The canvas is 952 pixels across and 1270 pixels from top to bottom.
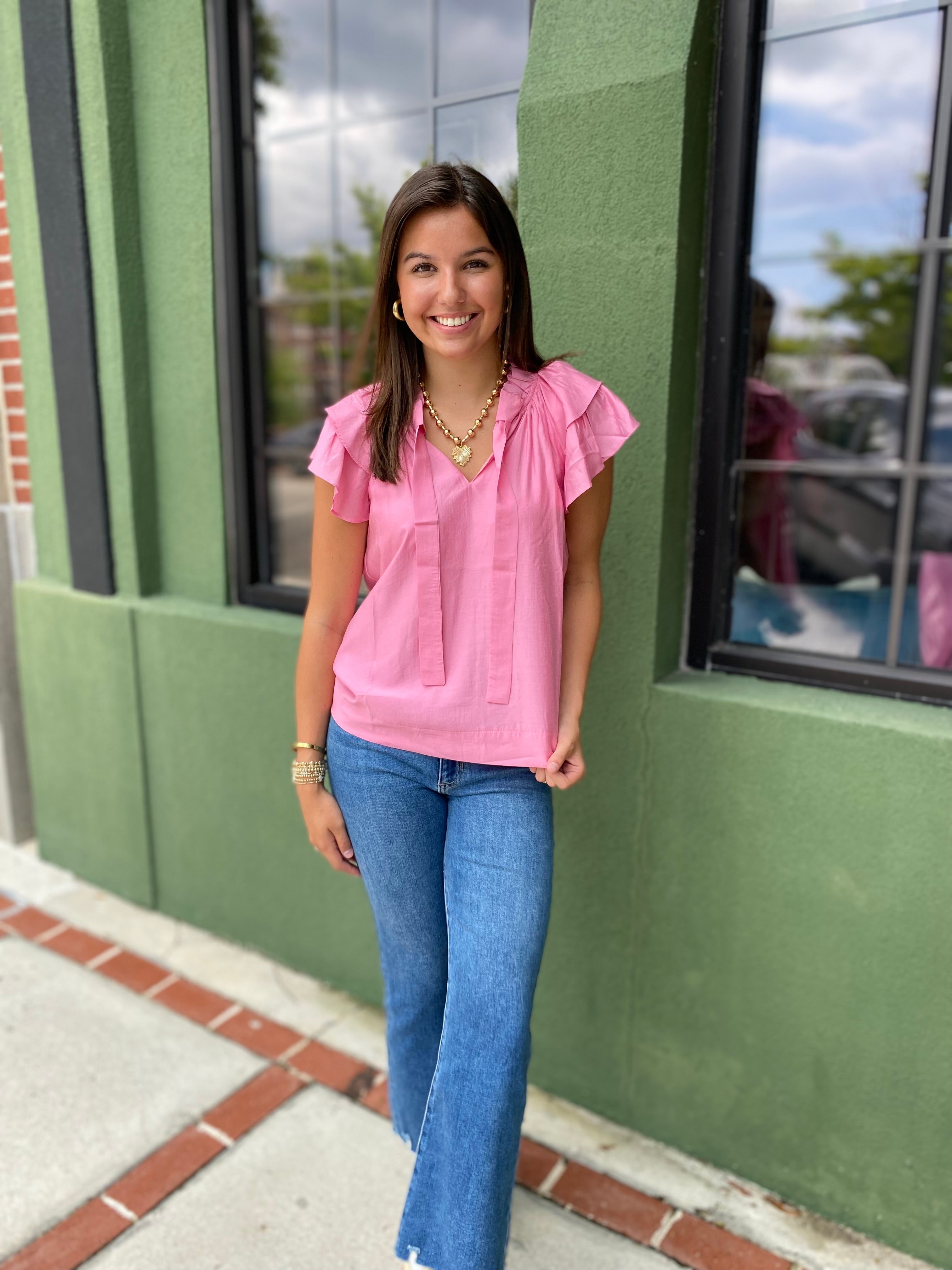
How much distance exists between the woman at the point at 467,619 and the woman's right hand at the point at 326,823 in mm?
83

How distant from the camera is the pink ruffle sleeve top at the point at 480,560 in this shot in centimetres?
145

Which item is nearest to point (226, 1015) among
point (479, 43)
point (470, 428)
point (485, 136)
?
point (470, 428)

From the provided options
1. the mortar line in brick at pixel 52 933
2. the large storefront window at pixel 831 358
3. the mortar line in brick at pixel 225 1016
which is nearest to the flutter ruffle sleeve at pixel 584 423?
the large storefront window at pixel 831 358

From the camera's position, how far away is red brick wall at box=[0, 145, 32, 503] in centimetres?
293

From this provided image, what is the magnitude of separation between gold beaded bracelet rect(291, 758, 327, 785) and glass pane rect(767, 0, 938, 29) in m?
1.57

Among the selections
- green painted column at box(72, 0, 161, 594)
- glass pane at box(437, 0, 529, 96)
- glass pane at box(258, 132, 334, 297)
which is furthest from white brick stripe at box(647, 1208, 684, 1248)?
glass pane at box(258, 132, 334, 297)

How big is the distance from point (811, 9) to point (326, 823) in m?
1.82

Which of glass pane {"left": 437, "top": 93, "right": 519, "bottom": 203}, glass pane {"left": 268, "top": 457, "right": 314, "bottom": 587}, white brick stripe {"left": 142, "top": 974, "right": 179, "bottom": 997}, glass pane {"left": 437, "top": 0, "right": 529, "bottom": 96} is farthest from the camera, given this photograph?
glass pane {"left": 268, "top": 457, "right": 314, "bottom": 587}

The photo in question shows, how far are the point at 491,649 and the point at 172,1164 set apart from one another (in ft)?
4.76

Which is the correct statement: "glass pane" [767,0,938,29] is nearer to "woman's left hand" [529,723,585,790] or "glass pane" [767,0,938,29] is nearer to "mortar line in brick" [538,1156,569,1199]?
"woman's left hand" [529,723,585,790]

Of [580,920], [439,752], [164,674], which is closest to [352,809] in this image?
[439,752]

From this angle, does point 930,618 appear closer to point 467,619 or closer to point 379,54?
point 467,619

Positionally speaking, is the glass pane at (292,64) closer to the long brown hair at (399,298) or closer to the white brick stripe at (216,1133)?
the long brown hair at (399,298)

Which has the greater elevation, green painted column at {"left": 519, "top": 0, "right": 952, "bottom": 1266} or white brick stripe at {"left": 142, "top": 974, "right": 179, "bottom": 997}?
green painted column at {"left": 519, "top": 0, "right": 952, "bottom": 1266}
